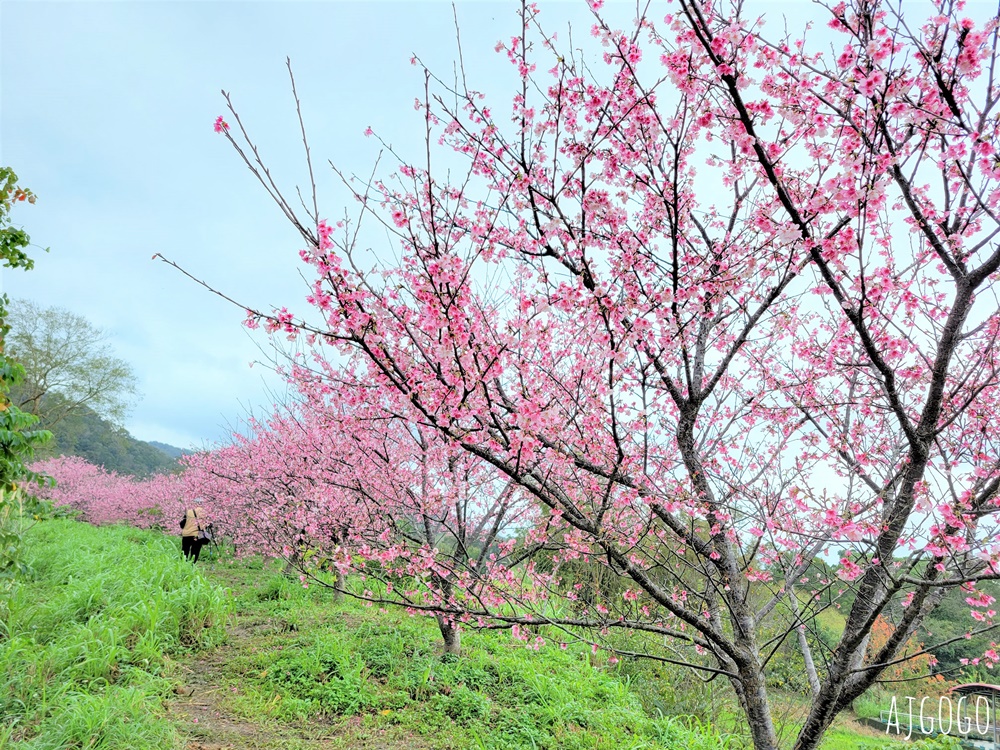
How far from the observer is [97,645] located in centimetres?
477

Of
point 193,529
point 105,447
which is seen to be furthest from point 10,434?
point 105,447

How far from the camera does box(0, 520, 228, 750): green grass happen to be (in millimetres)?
3758

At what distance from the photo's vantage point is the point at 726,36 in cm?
199

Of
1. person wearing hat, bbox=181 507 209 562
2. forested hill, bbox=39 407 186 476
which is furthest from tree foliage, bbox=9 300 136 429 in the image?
person wearing hat, bbox=181 507 209 562

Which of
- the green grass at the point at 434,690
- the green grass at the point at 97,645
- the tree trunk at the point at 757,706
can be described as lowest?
the green grass at the point at 97,645

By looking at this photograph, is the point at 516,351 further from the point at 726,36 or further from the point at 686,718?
the point at 686,718

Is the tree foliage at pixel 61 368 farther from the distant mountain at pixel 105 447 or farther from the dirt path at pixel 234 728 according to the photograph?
the dirt path at pixel 234 728

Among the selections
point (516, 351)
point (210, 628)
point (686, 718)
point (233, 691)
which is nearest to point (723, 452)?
point (516, 351)

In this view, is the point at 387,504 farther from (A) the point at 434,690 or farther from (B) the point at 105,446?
(B) the point at 105,446

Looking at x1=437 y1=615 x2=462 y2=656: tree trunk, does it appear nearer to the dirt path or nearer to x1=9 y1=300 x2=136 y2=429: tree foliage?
the dirt path

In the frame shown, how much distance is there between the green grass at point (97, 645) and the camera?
12.3 ft

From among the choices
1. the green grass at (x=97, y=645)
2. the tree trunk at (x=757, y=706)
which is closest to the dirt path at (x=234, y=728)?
the green grass at (x=97, y=645)

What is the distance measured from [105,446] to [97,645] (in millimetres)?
34660

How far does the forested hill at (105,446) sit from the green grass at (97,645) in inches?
796
